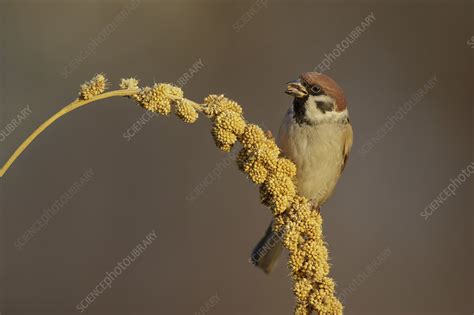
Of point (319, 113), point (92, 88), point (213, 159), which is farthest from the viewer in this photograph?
point (213, 159)

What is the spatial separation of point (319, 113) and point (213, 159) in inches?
150

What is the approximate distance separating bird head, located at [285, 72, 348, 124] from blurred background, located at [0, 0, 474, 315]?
10.2 ft

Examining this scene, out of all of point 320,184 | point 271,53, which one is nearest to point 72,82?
point 271,53

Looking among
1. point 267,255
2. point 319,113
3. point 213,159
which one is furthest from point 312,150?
point 213,159

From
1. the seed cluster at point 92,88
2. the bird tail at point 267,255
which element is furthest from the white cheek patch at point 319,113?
the seed cluster at point 92,88

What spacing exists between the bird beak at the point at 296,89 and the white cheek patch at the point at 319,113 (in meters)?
0.05

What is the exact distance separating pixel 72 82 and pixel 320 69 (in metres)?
3.13

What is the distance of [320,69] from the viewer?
309 inches

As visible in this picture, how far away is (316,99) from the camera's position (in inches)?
130

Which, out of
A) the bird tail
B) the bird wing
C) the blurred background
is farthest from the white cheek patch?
the blurred background

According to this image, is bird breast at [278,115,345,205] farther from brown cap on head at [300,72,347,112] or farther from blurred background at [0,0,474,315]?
blurred background at [0,0,474,315]

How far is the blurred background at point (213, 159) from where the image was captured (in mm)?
6230

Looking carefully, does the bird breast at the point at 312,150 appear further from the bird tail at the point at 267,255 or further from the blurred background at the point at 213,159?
the blurred background at the point at 213,159

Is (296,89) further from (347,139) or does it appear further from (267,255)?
(267,255)
